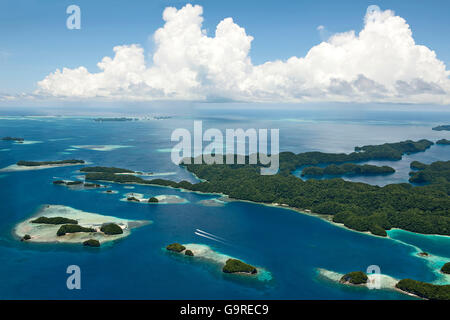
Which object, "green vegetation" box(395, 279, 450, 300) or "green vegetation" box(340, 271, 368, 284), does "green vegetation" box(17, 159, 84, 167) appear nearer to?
"green vegetation" box(340, 271, 368, 284)

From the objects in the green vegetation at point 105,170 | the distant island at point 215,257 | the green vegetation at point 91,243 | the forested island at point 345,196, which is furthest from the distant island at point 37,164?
the distant island at point 215,257

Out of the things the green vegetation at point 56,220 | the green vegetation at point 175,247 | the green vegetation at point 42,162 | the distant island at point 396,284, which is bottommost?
the distant island at point 396,284

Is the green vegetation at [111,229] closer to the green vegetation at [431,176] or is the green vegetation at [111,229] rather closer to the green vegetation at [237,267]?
the green vegetation at [237,267]

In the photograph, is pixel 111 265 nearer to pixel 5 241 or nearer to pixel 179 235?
pixel 179 235

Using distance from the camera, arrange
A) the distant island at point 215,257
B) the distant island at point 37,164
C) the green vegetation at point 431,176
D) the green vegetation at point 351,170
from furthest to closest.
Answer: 1. the green vegetation at point 351,170
2. the distant island at point 37,164
3. the green vegetation at point 431,176
4. the distant island at point 215,257

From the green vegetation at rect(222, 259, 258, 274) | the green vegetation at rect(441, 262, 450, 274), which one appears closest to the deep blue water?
the green vegetation at rect(222, 259, 258, 274)

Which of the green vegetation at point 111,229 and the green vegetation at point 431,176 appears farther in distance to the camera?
the green vegetation at point 431,176

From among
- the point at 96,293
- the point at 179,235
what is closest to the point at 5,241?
the point at 96,293

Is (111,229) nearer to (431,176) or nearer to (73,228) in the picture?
(73,228)
